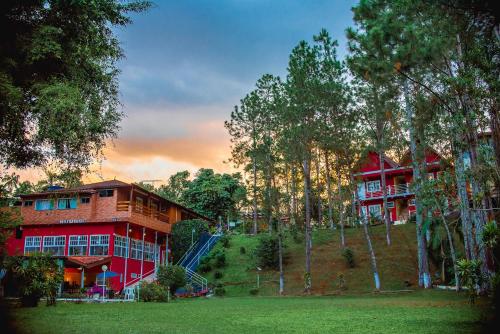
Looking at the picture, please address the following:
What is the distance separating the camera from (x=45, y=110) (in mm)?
9500

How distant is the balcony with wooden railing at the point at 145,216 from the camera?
32312 mm

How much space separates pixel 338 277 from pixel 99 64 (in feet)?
74.7

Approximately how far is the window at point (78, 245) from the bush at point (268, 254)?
12509 millimetres

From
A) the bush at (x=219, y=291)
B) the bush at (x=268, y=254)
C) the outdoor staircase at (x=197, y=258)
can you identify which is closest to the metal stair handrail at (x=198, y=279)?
the outdoor staircase at (x=197, y=258)

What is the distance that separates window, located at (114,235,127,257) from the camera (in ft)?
106

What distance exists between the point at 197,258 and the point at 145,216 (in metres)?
5.68

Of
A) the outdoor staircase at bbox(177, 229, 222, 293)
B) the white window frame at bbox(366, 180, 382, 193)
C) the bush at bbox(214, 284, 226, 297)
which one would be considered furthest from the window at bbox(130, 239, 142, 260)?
the white window frame at bbox(366, 180, 382, 193)

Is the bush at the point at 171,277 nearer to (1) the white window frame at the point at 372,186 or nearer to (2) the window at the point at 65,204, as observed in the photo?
(2) the window at the point at 65,204

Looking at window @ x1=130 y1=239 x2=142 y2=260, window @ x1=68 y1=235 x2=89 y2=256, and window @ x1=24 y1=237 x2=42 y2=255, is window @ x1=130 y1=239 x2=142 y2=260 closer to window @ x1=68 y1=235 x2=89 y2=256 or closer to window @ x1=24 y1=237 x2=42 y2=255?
window @ x1=68 y1=235 x2=89 y2=256

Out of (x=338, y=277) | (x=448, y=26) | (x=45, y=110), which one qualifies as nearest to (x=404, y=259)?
(x=338, y=277)

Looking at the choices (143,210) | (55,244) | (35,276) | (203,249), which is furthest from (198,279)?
(35,276)

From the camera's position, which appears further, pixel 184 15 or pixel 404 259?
pixel 404 259

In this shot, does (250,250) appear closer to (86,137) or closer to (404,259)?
(404,259)

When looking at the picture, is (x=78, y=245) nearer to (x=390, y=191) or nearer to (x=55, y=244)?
(x=55, y=244)
